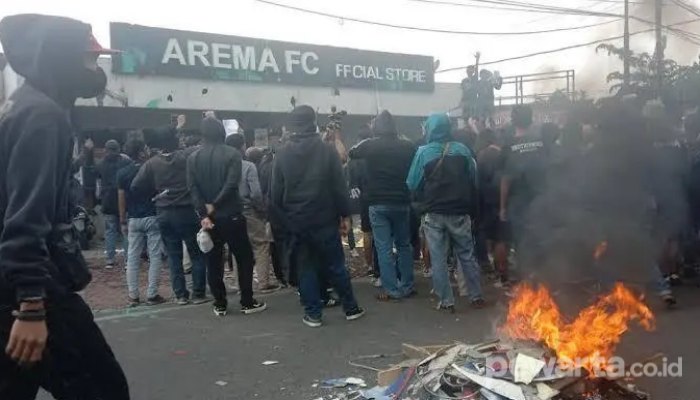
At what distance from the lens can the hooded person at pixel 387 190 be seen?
23.8 feet

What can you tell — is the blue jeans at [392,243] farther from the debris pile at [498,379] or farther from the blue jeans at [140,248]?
the debris pile at [498,379]

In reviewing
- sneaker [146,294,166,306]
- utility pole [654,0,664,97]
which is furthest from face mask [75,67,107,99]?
utility pole [654,0,664,97]

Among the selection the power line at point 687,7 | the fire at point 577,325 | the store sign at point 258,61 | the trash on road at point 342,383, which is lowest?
the trash on road at point 342,383

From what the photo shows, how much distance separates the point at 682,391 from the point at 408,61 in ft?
56.9

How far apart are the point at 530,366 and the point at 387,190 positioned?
11.6 ft

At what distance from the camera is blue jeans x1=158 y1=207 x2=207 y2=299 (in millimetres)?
7484

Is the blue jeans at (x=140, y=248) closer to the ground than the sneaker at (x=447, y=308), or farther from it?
farther from it

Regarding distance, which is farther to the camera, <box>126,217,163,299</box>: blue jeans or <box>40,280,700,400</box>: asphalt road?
<box>126,217,163,299</box>: blue jeans

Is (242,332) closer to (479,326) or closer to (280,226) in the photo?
(280,226)

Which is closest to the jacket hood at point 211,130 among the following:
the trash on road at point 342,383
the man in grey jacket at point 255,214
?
the man in grey jacket at point 255,214

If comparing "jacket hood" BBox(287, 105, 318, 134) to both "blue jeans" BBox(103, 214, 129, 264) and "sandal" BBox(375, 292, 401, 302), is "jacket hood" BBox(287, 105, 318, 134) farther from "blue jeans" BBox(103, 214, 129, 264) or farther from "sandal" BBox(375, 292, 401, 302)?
"blue jeans" BBox(103, 214, 129, 264)

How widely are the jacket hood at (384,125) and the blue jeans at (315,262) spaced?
1364 mm

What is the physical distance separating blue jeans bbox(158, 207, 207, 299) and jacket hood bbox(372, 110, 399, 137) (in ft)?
7.26

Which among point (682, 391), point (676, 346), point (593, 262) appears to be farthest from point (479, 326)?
point (682, 391)
